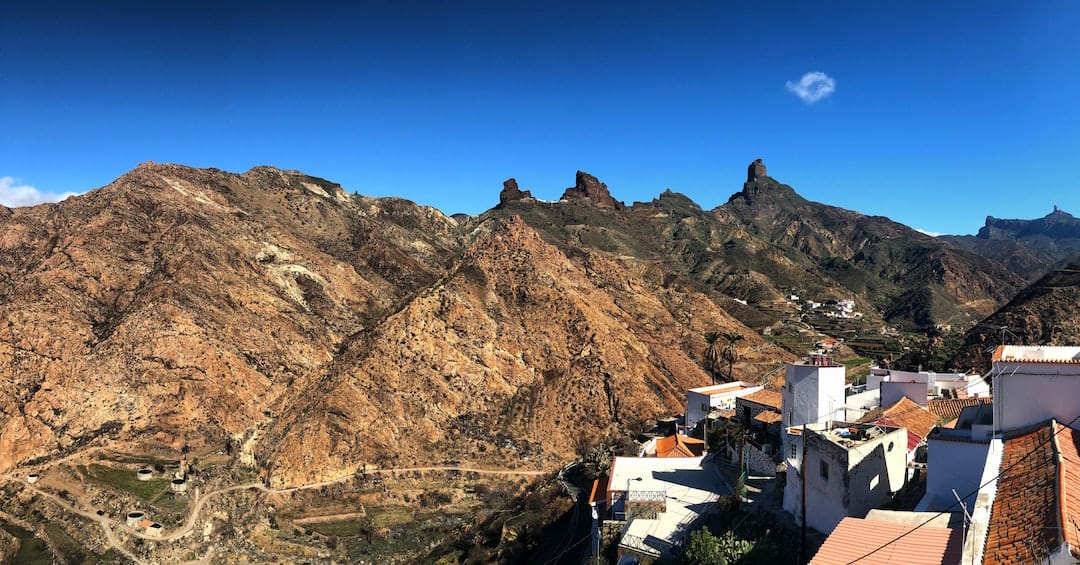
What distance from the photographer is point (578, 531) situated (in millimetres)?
27969

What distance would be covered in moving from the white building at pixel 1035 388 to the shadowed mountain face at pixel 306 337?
99.6ft

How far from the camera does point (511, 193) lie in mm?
144625

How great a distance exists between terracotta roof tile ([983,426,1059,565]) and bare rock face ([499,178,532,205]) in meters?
135

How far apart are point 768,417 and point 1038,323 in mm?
42688

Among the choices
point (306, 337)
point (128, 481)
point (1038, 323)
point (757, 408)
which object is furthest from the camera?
point (1038, 323)

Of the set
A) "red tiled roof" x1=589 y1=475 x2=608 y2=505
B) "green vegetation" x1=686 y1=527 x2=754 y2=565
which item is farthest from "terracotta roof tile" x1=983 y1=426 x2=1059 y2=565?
"red tiled roof" x1=589 y1=475 x2=608 y2=505

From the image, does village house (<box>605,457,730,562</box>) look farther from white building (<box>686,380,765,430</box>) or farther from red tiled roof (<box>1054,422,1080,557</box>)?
red tiled roof (<box>1054,422,1080,557</box>)

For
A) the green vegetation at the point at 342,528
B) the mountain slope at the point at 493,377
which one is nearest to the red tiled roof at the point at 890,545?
the green vegetation at the point at 342,528

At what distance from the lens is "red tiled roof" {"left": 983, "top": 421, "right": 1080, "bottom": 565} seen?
7883 millimetres

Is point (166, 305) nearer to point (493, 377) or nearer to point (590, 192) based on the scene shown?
point (493, 377)

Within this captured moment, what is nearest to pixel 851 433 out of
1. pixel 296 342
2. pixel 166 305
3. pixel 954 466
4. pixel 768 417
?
pixel 954 466

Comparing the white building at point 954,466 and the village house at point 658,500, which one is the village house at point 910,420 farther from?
the village house at point 658,500

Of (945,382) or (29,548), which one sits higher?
(945,382)

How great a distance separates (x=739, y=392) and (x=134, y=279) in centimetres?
→ 4746
